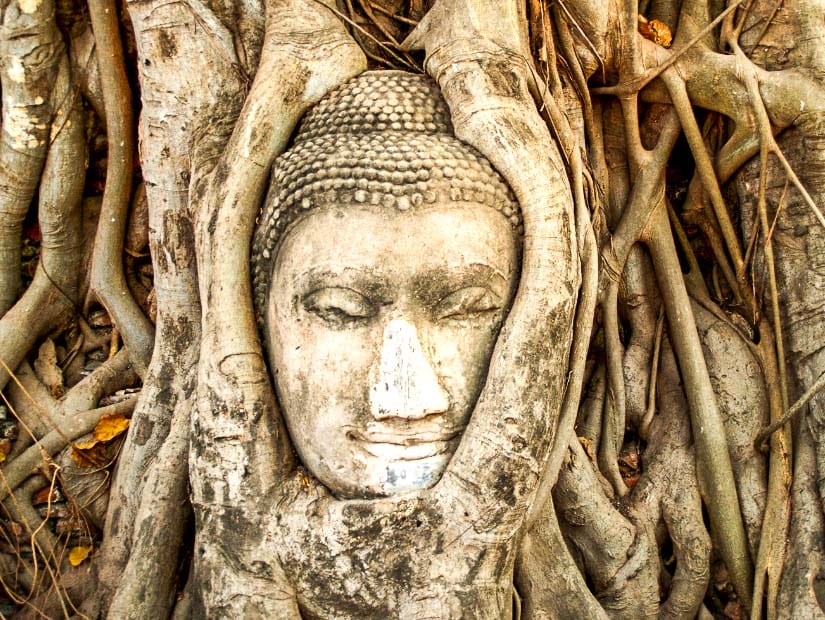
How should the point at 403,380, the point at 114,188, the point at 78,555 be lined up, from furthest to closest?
the point at 114,188, the point at 78,555, the point at 403,380

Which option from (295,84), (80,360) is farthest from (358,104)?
(80,360)

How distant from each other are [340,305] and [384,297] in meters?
0.12

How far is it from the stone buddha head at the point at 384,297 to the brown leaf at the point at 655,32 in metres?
1.13

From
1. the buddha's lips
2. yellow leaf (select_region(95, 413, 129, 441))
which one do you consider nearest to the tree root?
yellow leaf (select_region(95, 413, 129, 441))

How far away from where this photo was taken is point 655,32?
A: 3240 millimetres

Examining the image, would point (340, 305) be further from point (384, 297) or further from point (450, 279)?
point (450, 279)

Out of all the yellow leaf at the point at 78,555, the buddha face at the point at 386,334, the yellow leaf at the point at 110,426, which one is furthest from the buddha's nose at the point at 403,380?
the yellow leaf at the point at 78,555

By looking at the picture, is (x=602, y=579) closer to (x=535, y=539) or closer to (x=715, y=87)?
(x=535, y=539)

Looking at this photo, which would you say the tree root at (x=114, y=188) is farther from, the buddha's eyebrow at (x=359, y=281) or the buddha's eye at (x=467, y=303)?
the buddha's eye at (x=467, y=303)

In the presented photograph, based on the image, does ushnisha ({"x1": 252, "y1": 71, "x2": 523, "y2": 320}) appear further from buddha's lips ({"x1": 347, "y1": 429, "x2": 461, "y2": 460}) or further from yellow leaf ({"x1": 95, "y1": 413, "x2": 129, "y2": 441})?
yellow leaf ({"x1": 95, "y1": 413, "x2": 129, "y2": 441})

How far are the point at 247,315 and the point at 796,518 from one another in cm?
184

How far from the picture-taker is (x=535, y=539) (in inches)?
106

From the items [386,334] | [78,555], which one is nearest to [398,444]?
[386,334]

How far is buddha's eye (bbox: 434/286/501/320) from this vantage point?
2.44 m
